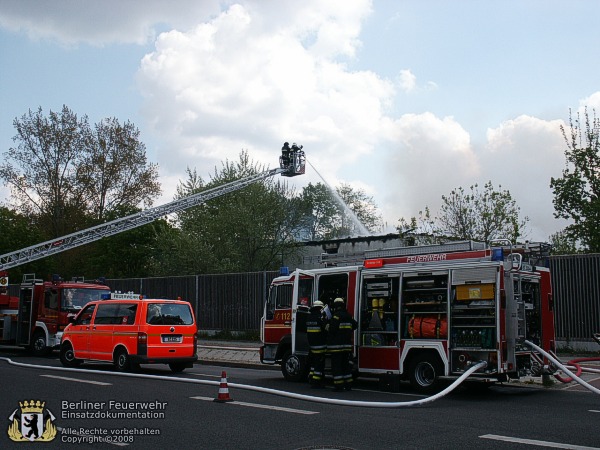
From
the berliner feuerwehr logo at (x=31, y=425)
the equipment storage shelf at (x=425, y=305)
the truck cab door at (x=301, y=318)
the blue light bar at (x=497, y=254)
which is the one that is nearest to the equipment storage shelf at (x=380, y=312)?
the equipment storage shelf at (x=425, y=305)

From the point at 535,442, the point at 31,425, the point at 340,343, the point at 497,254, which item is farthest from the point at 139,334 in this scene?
the point at 535,442

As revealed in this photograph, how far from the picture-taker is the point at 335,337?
1286 centimetres

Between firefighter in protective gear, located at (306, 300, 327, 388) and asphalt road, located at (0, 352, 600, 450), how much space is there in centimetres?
54

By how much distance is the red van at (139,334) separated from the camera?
51.0 feet

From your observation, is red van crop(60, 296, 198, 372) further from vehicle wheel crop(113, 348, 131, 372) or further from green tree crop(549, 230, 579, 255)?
green tree crop(549, 230, 579, 255)

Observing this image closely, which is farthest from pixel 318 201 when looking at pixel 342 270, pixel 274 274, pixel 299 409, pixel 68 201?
pixel 299 409

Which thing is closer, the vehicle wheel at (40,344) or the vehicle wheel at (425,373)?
the vehicle wheel at (425,373)

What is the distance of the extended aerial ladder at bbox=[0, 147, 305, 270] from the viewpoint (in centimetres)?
2950

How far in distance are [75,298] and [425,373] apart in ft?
42.6

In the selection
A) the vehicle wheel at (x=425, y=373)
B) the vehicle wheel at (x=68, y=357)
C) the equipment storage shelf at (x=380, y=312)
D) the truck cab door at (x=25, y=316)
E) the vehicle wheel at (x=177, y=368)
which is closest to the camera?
the vehicle wheel at (x=425, y=373)

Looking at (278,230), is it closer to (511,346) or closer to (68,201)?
(68,201)

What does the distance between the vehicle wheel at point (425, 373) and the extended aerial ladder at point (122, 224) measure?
20084 millimetres

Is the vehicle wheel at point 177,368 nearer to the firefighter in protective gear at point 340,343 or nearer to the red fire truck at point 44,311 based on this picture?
the firefighter in protective gear at point 340,343

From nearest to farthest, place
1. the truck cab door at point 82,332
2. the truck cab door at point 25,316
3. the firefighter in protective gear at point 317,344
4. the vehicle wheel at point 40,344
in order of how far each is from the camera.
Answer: the firefighter in protective gear at point 317,344, the truck cab door at point 82,332, the vehicle wheel at point 40,344, the truck cab door at point 25,316
